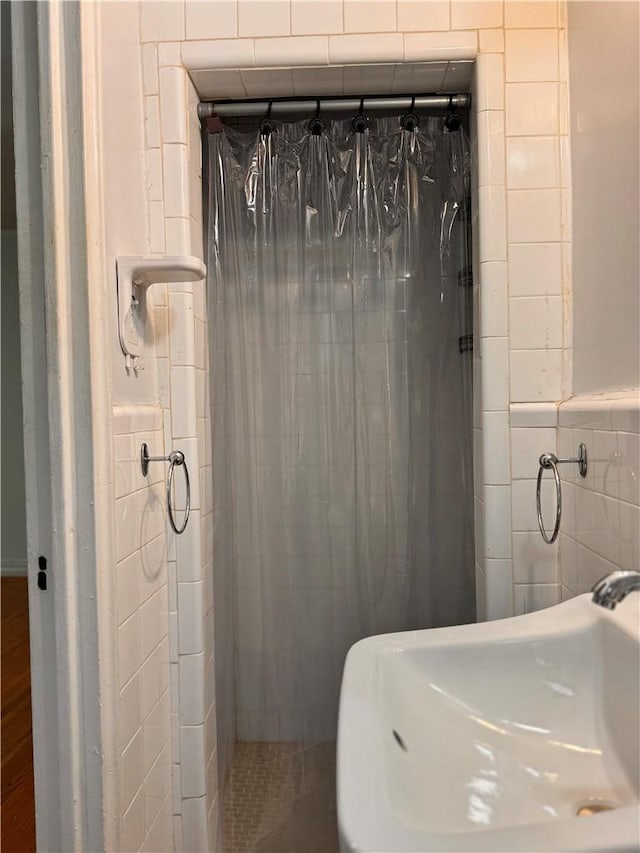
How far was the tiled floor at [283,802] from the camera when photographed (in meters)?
1.73

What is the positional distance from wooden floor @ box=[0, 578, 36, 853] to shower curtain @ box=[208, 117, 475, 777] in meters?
0.55

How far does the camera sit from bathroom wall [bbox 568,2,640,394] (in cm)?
116

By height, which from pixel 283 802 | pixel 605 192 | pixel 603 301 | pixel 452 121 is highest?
pixel 452 121

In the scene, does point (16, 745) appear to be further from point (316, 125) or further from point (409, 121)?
point (409, 121)

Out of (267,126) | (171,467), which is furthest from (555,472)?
(267,126)

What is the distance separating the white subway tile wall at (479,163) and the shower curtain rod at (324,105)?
73mm

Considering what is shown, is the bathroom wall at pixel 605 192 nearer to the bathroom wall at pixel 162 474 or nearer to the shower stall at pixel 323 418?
the shower stall at pixel 323 418

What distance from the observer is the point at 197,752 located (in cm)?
158

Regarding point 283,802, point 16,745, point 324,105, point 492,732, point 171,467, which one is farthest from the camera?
point 16,745

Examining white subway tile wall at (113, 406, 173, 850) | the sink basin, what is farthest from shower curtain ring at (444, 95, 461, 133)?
the sink basin

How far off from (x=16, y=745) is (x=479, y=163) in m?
2.23

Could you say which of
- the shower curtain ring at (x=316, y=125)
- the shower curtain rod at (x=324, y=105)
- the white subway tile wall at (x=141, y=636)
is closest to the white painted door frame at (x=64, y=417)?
the white subway tile wall at (x=141, y=636)

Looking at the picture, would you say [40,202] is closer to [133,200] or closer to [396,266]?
[133,200]

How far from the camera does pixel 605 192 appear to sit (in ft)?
4.24
